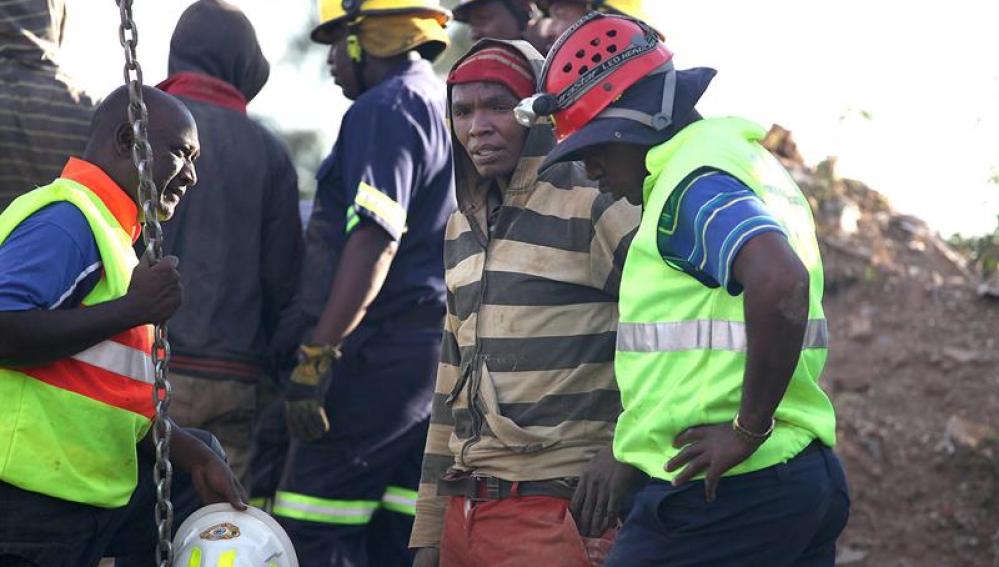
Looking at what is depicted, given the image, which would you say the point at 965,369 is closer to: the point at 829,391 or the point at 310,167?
the point at 829,391

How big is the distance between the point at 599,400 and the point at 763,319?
3.32 feet

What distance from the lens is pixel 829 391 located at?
863 cm

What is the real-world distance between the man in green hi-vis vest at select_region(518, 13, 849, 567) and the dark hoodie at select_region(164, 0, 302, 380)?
2.31 m

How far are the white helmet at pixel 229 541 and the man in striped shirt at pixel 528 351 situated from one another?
543mm

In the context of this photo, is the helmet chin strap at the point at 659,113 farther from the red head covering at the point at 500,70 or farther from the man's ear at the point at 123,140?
the man's ear at the point at 123,140

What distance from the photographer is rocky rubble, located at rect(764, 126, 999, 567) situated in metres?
7.64

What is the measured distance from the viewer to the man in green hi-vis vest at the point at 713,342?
3377 millimetres

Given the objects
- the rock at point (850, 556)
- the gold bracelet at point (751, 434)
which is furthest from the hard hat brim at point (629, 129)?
the rock at point (850, 556)

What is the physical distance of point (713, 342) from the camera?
356 cm

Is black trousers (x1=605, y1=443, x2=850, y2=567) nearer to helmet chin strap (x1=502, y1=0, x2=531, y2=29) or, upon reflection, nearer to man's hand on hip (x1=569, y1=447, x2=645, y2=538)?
man's hand on hip (x1=569, y1=447, x2=645, y2=538)

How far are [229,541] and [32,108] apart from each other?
2.33m

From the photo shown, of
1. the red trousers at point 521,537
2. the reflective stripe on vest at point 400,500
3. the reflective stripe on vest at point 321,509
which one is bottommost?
the reflective stripe on vest at point 400,500

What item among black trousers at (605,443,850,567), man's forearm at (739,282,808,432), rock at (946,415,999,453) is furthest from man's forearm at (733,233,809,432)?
rock at (946,415,999,453)

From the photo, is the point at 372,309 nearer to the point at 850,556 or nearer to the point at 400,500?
the point at 400,500
